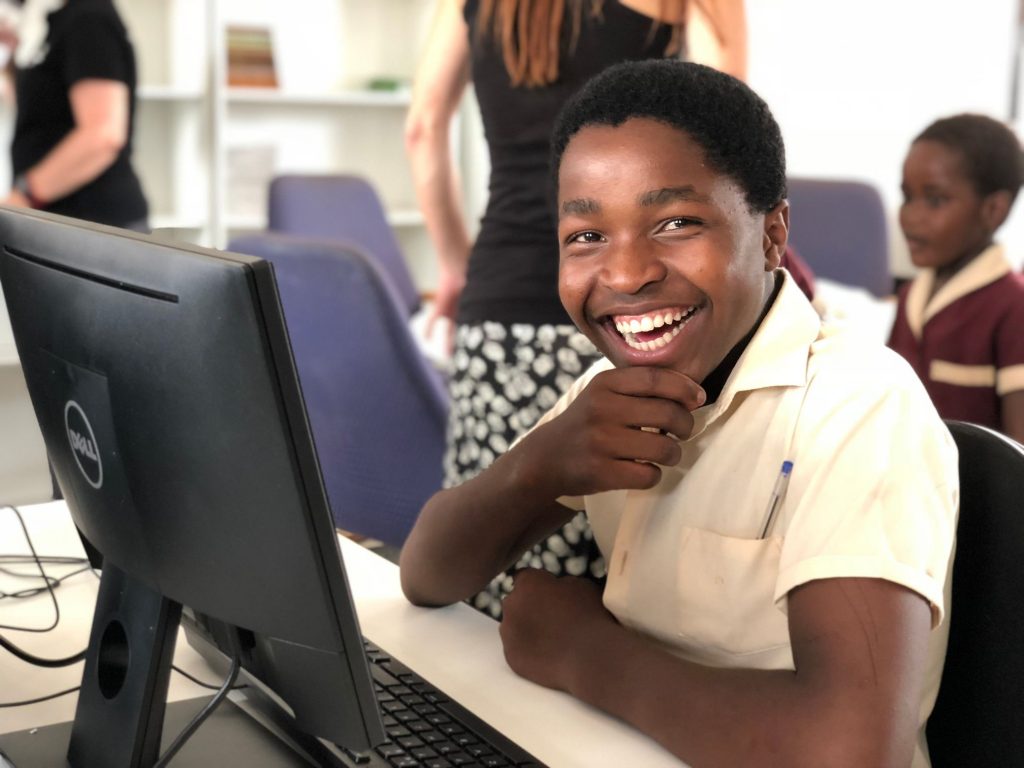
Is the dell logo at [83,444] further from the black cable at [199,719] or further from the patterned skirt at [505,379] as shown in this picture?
the patterned skirt at [505,379]

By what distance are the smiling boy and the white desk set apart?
0.07 feet

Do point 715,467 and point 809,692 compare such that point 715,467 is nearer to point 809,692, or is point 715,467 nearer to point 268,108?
point 809,692

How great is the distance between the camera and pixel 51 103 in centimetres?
278

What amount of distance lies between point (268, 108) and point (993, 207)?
304cm

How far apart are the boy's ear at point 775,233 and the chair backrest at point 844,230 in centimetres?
273

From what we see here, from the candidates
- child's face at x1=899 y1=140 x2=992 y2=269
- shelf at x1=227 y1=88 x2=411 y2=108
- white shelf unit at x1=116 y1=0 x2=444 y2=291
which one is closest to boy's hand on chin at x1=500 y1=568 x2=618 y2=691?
child's face at x1=899 y1=140 x2=992 y2=269

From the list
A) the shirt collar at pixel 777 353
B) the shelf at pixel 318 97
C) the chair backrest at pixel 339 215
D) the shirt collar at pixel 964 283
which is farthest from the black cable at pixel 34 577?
the shelf at pixel 318 97

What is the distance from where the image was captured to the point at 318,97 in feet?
15.2

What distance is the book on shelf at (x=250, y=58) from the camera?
4.51 m

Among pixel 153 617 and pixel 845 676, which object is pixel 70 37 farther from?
pixel 845 676

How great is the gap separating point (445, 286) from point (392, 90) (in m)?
2.86

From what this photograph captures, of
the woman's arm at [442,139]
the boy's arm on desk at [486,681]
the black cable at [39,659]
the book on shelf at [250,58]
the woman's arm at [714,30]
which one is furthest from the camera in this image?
the book on shelf at [250,58]

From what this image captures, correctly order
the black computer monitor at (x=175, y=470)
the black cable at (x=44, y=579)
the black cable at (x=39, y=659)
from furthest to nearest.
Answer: the black cable at (x=44, y=579) → the black cable at (x=39, y=659) → the black computer monitor at (x=175, y=470)

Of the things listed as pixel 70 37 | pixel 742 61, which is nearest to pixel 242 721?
pixel 742 61
